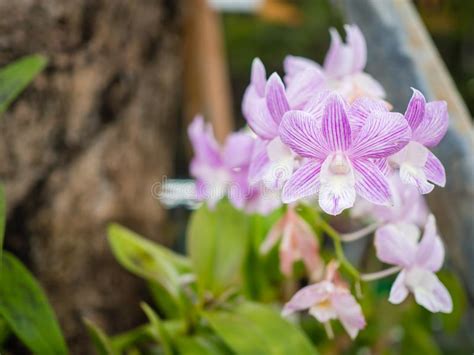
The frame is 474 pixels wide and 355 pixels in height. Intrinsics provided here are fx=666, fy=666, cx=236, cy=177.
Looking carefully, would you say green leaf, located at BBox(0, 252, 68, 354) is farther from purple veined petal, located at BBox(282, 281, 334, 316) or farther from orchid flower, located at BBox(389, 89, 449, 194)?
orchid flower, located at BBox(389, 89, 449, 194)

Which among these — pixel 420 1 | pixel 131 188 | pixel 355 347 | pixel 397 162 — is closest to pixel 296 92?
pixel 397 162

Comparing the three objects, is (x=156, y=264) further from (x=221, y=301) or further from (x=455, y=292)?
(x=455, y=292)

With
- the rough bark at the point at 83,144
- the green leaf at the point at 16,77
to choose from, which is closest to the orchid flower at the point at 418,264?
→ the green leaf at the point at 16,77

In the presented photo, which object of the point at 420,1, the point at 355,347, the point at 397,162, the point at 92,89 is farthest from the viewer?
the point at 420,1

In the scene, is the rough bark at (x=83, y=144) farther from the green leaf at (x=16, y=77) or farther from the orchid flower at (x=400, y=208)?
the orchid flower at (x=400, y=208)

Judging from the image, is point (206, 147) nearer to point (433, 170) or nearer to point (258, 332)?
point (258, 332)

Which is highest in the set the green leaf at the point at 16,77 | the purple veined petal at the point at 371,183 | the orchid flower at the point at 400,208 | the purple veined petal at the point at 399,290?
the green leaf at the point at 16,77

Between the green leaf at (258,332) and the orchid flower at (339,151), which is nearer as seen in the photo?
the orchid flower at (339,151)
